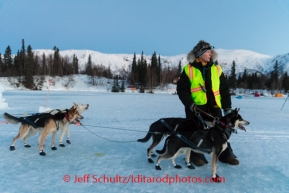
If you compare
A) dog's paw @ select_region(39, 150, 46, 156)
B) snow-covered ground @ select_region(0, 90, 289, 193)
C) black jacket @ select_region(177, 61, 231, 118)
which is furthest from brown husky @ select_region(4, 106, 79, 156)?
black jacket @ select_region(177, 61, 231, 118)

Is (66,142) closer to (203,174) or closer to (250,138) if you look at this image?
(203,174)

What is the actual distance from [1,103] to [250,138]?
13.7 m

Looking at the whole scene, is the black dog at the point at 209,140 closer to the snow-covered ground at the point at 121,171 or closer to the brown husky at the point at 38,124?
the snow-covered ground at the point at 121,171

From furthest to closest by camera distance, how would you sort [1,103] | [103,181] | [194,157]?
[1,103]
[194,157]
[103,181]

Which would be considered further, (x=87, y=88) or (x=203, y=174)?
(x=87, y=88)

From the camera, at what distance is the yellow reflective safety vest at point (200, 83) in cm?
380

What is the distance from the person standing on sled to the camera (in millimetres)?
3807

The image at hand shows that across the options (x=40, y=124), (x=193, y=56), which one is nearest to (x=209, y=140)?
(x=193, y=56)

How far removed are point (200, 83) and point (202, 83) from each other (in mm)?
39

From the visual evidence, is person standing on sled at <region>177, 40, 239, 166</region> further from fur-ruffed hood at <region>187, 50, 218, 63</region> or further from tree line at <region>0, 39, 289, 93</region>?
tree line at <region>0, 39, 289, 93</region>

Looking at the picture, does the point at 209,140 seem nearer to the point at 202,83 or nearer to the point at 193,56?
the point at 202,83

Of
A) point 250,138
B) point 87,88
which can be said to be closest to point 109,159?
point 250,138

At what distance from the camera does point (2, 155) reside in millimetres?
4316

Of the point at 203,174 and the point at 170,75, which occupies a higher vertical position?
the point at 170,75
